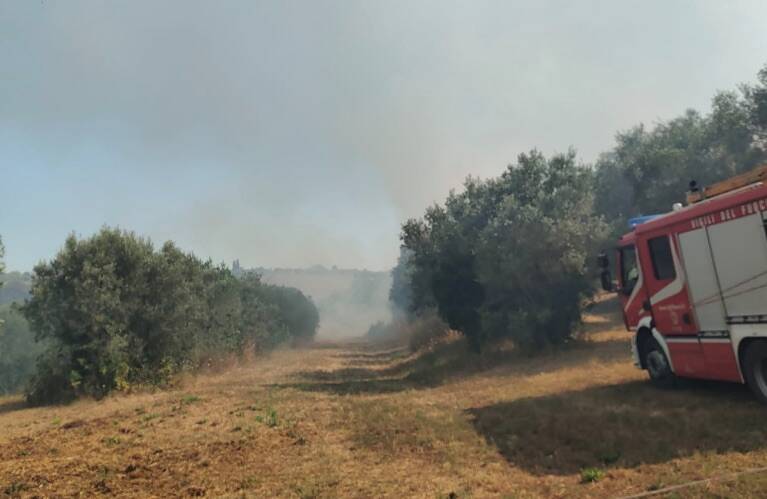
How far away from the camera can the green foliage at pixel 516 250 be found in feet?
73.0

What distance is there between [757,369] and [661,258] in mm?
3250

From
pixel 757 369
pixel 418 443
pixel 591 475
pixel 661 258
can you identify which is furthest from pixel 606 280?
pixel 591 475

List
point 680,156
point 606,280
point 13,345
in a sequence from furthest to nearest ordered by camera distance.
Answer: point 13,345 → point 680,156 → point 606,280

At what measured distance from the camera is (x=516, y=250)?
74.9 ft

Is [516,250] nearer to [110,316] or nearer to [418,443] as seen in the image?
[418,443]

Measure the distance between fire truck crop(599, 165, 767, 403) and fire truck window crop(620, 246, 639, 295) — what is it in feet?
0.10

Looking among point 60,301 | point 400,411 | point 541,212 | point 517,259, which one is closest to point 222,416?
point 400,411

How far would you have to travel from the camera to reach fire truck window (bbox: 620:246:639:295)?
13.4m

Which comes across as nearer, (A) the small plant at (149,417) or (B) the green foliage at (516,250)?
(A) the small plant at (149,417)

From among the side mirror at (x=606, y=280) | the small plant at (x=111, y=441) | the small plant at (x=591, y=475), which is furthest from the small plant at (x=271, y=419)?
the side mirror at (x=606, y=280)

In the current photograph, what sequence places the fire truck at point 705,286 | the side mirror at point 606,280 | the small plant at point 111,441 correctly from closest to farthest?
the fire truck at point 705,286 < the small plant at point 111,441 < the side mirror at point 606,280

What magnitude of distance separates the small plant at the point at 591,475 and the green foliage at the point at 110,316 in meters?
19.8

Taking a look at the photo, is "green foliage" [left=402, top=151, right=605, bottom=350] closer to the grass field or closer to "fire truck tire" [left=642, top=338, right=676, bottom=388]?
the grass field

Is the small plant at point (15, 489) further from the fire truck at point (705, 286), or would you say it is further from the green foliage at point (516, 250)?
the green foliage at point (516, 250)
